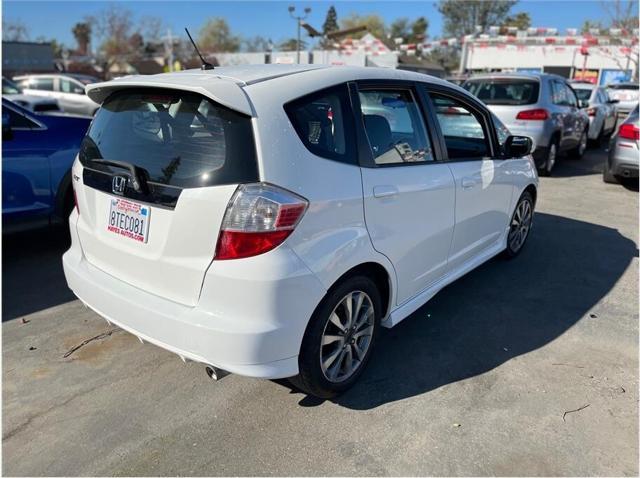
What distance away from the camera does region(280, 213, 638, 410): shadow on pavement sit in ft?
9.95

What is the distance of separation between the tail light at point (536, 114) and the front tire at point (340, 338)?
6.77m

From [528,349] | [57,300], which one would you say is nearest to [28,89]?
[57,300]

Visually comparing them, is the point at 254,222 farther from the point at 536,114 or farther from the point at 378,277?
the point at 536,114

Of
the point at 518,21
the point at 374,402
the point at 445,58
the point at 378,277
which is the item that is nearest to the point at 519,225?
the point at 378,277

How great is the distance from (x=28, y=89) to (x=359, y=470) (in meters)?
19.2

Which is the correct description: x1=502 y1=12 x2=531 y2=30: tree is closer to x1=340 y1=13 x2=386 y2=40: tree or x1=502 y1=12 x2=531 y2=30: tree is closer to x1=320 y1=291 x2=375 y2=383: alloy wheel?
x1=340 y1=13 x2=386 y2=40: tree

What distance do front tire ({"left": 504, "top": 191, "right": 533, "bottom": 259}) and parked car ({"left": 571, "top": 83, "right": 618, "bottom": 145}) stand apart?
8539 millimetres

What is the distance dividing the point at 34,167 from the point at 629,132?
26.5 ft

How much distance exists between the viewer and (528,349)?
11.1ft

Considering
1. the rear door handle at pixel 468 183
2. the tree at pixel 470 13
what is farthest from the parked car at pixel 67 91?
the tree at pixel 470 13

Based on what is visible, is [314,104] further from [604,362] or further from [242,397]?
[604,362]

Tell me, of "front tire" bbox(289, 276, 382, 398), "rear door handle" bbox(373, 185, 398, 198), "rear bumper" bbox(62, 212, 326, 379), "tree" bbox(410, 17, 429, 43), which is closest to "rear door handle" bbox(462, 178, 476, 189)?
"rear door handle" bbox(373, 185, 398, 198)

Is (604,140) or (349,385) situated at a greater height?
(604,140)

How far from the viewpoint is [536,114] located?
8.40 meters
